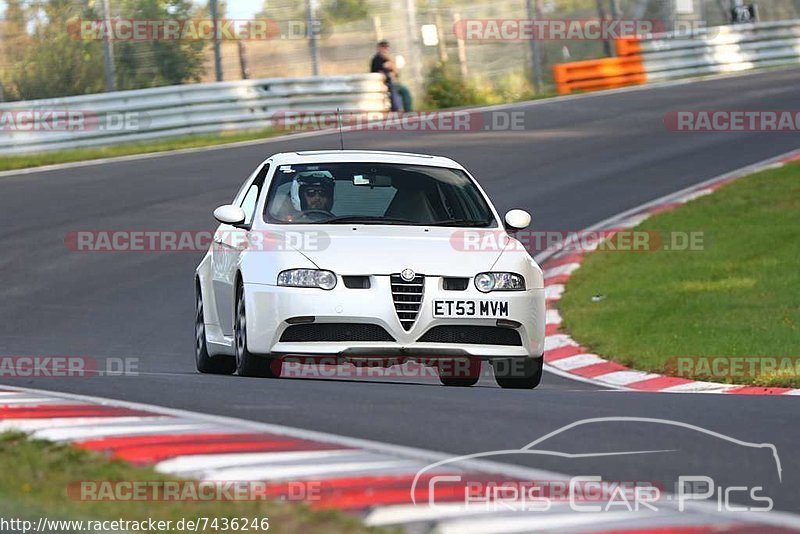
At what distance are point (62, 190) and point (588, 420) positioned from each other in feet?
44.8

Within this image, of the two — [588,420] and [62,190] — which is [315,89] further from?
[588,420]

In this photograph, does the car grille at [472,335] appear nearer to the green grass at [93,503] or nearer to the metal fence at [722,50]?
the green grass at [93,503]

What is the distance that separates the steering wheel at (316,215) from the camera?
10.1 m

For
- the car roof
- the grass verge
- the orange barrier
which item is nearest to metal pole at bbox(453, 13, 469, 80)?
the orange barrier

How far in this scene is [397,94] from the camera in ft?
100

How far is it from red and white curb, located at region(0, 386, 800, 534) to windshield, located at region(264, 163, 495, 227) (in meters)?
2.76

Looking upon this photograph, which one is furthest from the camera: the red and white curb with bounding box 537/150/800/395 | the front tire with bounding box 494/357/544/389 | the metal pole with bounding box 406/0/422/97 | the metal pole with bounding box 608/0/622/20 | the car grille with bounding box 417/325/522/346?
the metal pole with bounding box 608/0/622/20

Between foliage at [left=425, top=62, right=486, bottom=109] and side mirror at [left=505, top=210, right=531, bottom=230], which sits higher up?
side mirror at [left=505, top=210, right=531, bottom=230]

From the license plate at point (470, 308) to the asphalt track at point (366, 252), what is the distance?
0.46 m

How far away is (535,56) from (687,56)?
145 inches

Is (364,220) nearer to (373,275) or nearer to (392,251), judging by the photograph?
(392,251)

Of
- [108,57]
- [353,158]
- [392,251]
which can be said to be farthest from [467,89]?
[392,251]

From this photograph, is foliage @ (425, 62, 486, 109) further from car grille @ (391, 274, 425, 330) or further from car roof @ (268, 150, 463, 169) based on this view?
car grille @ (391, 274, 425, 330)

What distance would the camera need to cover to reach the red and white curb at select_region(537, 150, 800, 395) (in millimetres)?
10961
